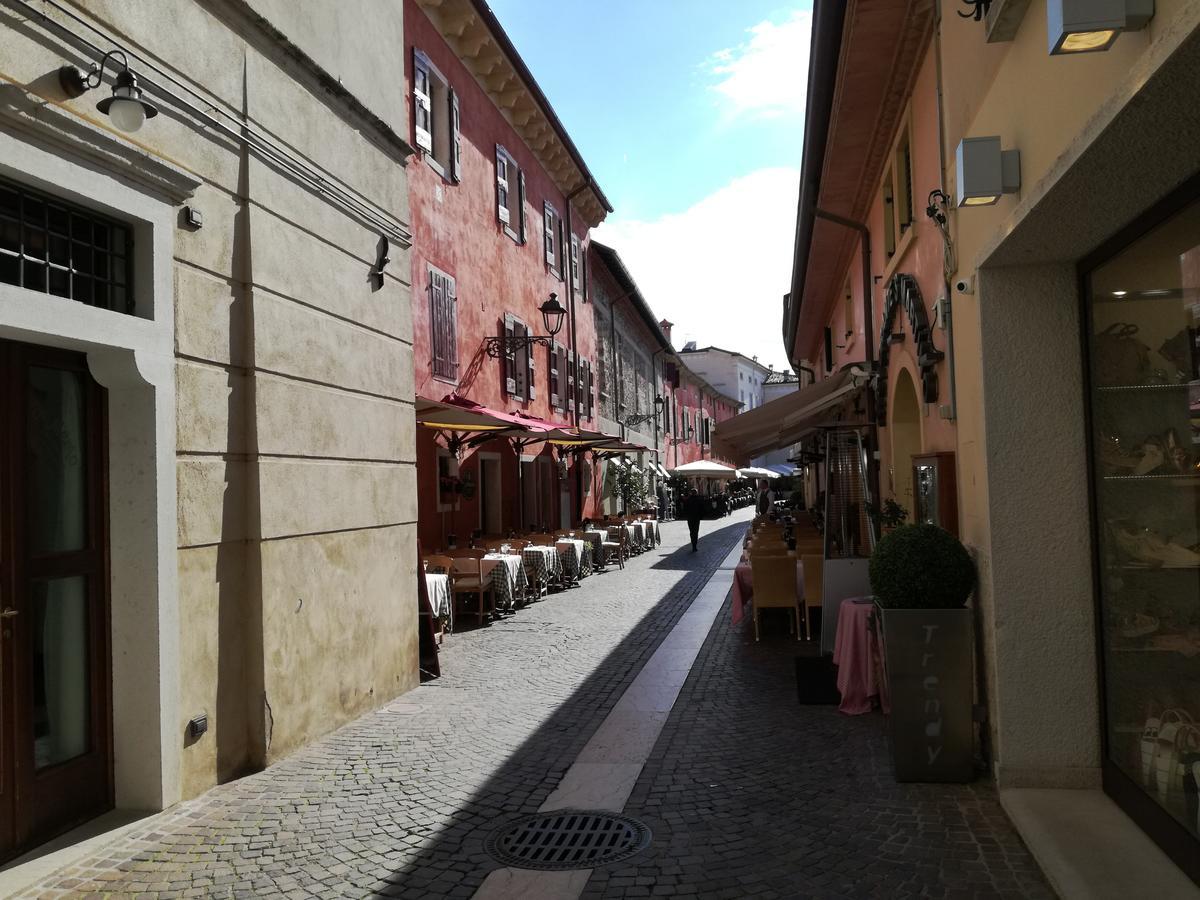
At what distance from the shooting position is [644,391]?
33.7 m

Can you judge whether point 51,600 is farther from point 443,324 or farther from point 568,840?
point 443,324

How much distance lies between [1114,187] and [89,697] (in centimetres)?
522

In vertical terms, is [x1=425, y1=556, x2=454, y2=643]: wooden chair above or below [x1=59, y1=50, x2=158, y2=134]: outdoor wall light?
below

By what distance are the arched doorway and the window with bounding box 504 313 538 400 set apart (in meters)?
7.80

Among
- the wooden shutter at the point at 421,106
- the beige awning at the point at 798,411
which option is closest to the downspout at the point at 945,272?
the beige awning at the point at 798,411

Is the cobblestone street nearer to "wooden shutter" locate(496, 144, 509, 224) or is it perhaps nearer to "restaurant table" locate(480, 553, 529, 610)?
"restaurant table" locate(480, 553, 529, 610)

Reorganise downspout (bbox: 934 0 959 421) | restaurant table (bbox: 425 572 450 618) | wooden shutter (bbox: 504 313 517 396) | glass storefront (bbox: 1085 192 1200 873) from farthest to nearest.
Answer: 1. wooden shutter (bbox: 504 313 517 396)
2. restaurant table (bbox: 425 572 450 618)
3. downspout (bbox: 934 0 959 421)
4. glass storefront (bbox: 1085 192 1200 873)

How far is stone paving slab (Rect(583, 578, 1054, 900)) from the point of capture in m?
3.75

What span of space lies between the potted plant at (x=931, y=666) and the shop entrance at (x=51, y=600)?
413 centimetres

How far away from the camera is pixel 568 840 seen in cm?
437

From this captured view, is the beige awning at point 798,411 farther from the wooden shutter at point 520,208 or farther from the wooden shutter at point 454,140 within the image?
the wooden shutter at point 520,208

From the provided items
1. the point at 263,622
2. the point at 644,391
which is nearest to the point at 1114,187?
the point at 263,622

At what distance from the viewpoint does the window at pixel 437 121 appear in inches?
499

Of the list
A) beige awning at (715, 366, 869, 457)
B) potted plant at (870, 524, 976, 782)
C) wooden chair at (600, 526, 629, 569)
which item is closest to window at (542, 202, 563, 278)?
wooden chair at (600, 526, 629, 569)
